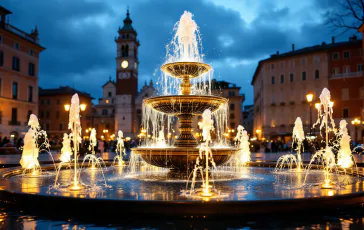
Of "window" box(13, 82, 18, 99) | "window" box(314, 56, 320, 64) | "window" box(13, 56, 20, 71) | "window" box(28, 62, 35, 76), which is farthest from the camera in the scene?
"window" box(314, 56, 320, 64)

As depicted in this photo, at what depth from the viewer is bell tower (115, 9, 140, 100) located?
8650 centimetres

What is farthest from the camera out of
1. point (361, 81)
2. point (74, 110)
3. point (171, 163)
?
point (361, 81)

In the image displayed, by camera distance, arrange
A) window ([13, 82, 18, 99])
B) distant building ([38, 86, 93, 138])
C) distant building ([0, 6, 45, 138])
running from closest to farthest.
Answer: distant building ([0, 6, 45, 138]) → window ([13, 82, 18, 99]) → distant building ([38, 86, 93, 138])

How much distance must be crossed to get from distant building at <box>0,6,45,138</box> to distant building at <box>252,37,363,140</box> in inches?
1394

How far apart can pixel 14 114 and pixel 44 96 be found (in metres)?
33.1

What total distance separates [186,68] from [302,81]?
4957 centimetres

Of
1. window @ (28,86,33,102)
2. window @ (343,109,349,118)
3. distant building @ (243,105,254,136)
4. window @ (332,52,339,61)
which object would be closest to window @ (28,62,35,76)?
window @ (28,86,33,102)

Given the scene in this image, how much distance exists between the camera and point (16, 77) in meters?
44.3

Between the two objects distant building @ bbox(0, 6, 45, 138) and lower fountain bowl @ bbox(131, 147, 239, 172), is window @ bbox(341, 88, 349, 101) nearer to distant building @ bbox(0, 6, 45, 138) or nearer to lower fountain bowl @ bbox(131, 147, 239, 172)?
distant building @ bbox(0, 6, 45, 138)

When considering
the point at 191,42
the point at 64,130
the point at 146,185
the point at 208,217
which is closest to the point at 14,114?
the point at 64,130

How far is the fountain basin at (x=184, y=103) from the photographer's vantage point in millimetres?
10320

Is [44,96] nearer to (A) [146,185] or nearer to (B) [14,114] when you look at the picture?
(B) [14,114]

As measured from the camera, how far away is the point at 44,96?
248 ft

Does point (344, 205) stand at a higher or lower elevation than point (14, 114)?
lower
